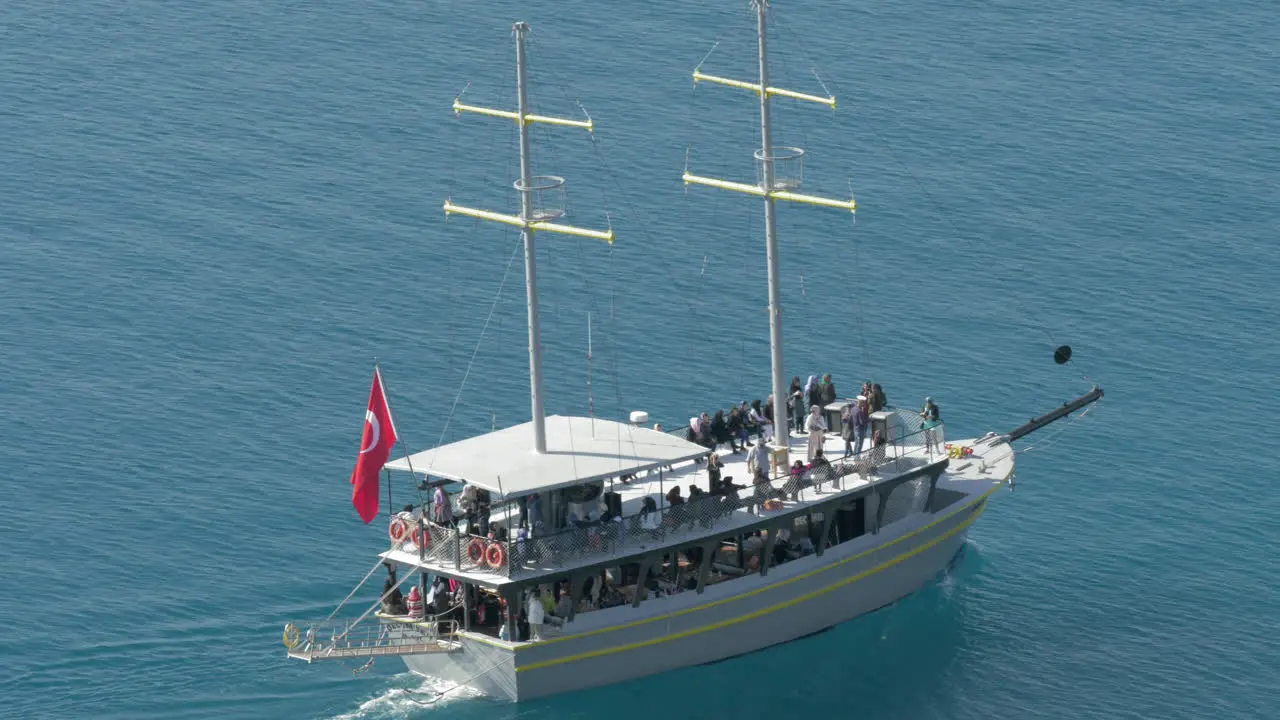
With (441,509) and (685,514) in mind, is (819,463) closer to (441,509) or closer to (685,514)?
(685,514)

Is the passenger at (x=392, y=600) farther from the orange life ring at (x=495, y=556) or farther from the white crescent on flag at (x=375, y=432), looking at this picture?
the white crescent on flag at (x=375, y=432)

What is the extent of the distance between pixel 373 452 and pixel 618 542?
780 cm

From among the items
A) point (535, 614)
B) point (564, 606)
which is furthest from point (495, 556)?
point (564, 606)

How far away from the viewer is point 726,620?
68.2 meters

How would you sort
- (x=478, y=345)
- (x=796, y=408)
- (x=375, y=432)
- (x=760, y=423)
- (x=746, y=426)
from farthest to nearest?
(x=478, y=345) < (x=796, y=408) < (x=760, y=423) < (x=746, y=426) < (x=375, y=432)

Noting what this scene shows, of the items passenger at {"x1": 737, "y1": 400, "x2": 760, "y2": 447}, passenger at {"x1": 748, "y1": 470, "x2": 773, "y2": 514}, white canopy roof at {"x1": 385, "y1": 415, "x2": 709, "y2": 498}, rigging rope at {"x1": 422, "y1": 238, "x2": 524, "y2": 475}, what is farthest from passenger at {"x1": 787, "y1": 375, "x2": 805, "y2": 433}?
rigging rope at {"x1": 422, "y1": 238, "x2": 524, "y2": 475}

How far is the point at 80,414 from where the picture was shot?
3364 inches

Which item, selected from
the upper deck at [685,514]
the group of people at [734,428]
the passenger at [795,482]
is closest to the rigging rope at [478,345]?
the group of people at [734,428]

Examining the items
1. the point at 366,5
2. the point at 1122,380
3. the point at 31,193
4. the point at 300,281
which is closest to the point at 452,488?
the point at 300,281

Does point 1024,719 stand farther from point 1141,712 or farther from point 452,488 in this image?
point 452,488

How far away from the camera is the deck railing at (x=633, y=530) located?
A: 64.1 meters

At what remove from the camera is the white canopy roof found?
6444 cm

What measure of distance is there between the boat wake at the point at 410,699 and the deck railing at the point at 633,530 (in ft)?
13.4

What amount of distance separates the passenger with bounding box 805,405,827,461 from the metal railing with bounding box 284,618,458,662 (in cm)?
1331
